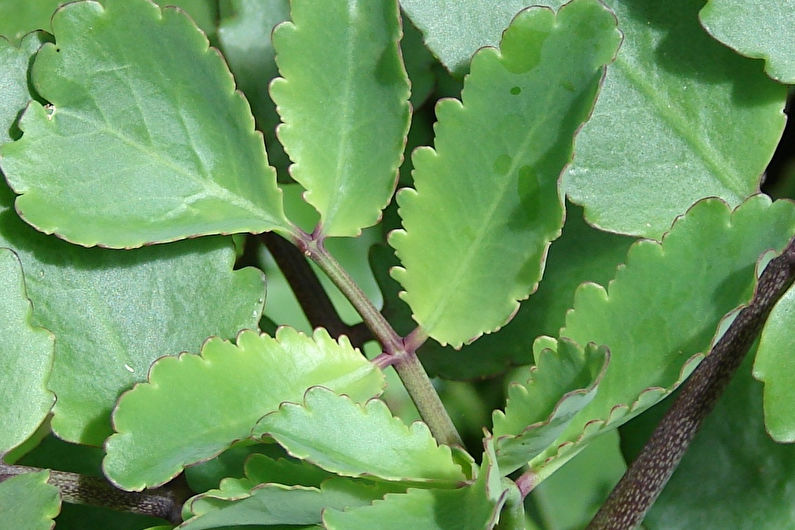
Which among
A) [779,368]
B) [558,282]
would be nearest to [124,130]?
[558,282]

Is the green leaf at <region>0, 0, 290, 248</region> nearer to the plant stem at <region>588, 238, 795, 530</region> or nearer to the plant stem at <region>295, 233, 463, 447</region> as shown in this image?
the plant stem at <region>295, 233, 463, 447</region>

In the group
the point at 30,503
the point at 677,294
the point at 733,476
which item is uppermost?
the point at 677,294

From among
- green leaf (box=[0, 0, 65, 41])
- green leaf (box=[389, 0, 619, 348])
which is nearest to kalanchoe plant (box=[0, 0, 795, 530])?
green leaf (box=[389, 0, 619, 348])

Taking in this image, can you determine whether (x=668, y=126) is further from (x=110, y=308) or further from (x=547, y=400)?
(x=110, y=308)

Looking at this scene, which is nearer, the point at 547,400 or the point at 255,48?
the point at 547,400

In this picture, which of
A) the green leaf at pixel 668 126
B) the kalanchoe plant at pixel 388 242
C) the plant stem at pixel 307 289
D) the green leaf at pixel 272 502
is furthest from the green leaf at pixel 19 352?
the green leaf at pixel 668 126

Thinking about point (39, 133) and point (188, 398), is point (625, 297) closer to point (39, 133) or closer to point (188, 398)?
point (188, 398)
